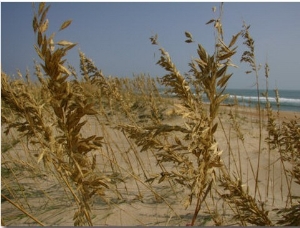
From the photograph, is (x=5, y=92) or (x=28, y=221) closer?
(x=5, y=92)

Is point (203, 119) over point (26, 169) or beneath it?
over

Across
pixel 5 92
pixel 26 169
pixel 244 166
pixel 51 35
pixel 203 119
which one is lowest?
pixel 244 166

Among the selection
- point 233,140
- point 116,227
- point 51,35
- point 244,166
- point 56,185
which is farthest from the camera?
point 233,140

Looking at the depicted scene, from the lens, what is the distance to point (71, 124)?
0.78 m

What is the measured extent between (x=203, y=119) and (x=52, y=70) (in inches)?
19.0

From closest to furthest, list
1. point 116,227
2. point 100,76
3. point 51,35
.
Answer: point 51,35
point 116,227
point 100,76

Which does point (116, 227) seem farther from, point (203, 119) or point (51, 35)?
point (51, 35)

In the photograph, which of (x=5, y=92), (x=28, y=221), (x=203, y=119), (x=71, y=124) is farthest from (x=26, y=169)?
(x=203, y=119)

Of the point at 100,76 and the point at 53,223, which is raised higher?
the point at 100,76

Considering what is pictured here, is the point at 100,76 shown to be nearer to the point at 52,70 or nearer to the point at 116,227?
the point at 116,227

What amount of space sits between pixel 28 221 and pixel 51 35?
148cm

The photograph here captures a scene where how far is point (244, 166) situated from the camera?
2.93 meters

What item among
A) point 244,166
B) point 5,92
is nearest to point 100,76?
point 5,92

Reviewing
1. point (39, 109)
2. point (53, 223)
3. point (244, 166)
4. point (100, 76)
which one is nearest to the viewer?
point (39, 109)
